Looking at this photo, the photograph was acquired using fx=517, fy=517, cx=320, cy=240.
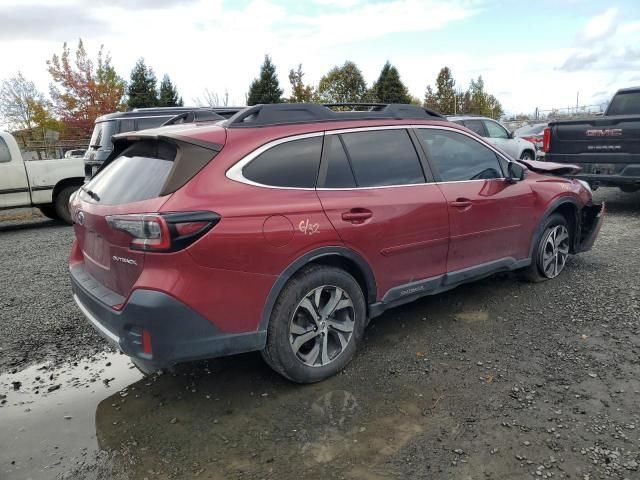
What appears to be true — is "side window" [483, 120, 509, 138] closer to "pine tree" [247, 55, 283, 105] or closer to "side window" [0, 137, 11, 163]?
"side window" [0, 137, 11, 163]

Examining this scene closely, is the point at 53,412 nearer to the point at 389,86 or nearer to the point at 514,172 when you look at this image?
the point at 514,172

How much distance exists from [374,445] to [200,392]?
48.3 inches

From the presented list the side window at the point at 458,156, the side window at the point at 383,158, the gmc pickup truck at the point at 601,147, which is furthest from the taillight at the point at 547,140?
the side window at the point at 383,158

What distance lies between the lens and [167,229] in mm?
2666

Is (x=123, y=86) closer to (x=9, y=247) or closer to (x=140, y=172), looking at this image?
(x=9, y=247)

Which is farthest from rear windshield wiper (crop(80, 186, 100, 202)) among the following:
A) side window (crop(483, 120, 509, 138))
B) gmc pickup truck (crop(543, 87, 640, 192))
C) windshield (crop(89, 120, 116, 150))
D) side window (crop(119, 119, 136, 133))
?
side window (crop(483, 120, 509, 138))

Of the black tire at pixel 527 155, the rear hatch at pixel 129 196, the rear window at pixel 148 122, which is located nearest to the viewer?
the rear hatch at pixel 129 196

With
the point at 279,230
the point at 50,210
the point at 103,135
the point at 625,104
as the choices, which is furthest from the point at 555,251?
the point at 50,210

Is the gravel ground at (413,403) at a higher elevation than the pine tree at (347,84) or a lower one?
lower

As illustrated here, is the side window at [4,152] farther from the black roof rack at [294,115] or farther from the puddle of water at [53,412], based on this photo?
the black roof rack at [294,115]

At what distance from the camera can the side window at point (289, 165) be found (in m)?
3.07

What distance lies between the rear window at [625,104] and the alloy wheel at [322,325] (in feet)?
28.3

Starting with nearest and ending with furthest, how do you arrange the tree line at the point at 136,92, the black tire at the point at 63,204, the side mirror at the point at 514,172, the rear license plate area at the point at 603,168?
the side mirror at the point at 514,172 < the rear license plate area at the point at 603,168 < the black tire at the point at 63,204 < the tree line at the point at 136,92

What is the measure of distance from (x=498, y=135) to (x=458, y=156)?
33.8 feet
